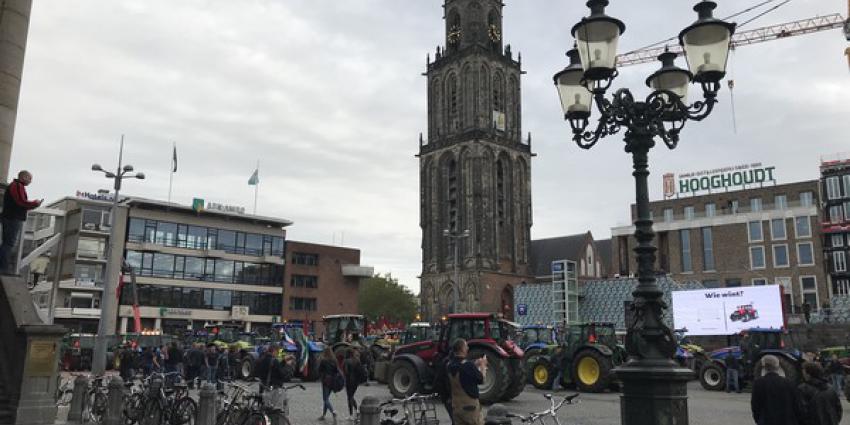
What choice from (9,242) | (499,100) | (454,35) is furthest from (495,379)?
(454,35)

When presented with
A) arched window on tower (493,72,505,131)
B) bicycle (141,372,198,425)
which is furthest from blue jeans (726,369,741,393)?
arched window on tower (493,72,505,131)

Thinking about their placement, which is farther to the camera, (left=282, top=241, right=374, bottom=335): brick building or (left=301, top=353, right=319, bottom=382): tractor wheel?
(left=282, top=241, right=374, bottom=335): brick building

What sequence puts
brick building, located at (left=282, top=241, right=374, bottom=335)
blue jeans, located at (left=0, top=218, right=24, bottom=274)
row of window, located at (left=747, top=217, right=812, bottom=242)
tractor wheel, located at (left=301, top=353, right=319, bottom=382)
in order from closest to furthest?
blue jeans, located at (left=0, top=218, right=24, bottom=274), tractor wheel, located at (left=301, top=353, right=319, bottom=382), row of window, located at (left=747, top=217, right=812, bottom=242), brick building, located at (left=282, top=241, right=374, bottom=335)

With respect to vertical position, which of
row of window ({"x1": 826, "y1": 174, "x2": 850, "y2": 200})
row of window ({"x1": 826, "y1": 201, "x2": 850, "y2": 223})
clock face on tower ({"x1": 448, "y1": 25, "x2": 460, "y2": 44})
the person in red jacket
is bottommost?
the person in red jacket

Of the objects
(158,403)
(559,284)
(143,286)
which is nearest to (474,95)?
(559,284)

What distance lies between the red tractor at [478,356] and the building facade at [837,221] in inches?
2314

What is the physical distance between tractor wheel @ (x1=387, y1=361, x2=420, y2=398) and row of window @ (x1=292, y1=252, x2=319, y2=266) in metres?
54.5

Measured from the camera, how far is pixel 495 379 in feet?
56.9

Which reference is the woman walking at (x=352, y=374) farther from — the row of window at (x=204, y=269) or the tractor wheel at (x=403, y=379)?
the row of window at (x=204, y=269)

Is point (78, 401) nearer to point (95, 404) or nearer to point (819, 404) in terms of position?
point (95, 404)

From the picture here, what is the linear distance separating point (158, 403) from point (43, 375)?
2.31 meters

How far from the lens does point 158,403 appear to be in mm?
12422

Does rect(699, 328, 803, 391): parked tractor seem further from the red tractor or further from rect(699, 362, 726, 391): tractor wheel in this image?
the red tractor

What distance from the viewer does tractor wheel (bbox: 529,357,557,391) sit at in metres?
23.1
